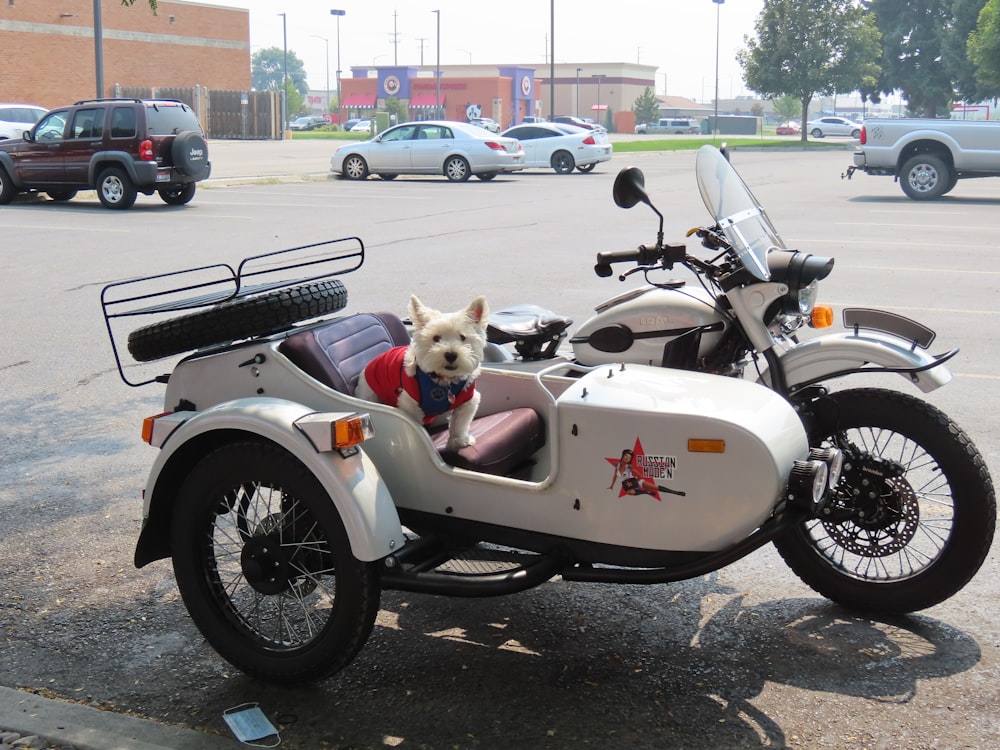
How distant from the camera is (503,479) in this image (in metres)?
3.79

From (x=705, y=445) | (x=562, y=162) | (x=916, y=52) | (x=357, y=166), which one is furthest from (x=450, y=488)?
(x=916, y=52)

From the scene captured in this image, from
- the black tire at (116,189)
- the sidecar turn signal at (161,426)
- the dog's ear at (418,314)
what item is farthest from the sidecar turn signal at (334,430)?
the black tire at (116,189)

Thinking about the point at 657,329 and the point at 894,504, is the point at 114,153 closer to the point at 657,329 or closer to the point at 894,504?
the point at 657,329

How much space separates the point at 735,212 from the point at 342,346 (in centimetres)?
163

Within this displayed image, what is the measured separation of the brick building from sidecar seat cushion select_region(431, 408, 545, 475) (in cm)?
4860

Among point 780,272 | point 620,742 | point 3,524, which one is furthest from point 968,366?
point 3,524

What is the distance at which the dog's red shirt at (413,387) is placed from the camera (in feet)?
12.6

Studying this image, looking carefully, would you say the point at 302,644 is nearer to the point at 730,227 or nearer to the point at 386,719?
the point at 386,719

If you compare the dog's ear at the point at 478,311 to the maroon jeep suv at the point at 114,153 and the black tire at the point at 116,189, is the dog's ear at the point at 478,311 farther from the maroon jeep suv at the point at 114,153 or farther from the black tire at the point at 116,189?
the black tire at the point at 116,189

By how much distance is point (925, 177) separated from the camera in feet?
71.4

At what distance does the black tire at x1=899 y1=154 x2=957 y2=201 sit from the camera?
Result: 70.8ft

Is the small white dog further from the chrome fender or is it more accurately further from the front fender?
the chrome fender

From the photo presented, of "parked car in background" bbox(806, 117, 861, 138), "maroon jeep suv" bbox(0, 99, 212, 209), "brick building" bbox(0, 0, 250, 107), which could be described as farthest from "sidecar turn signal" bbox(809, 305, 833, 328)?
"parked car in background" bbox(806, 117, 861, 138)

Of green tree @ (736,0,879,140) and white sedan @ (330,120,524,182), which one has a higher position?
→ green tree @ (736,0,879,140)
